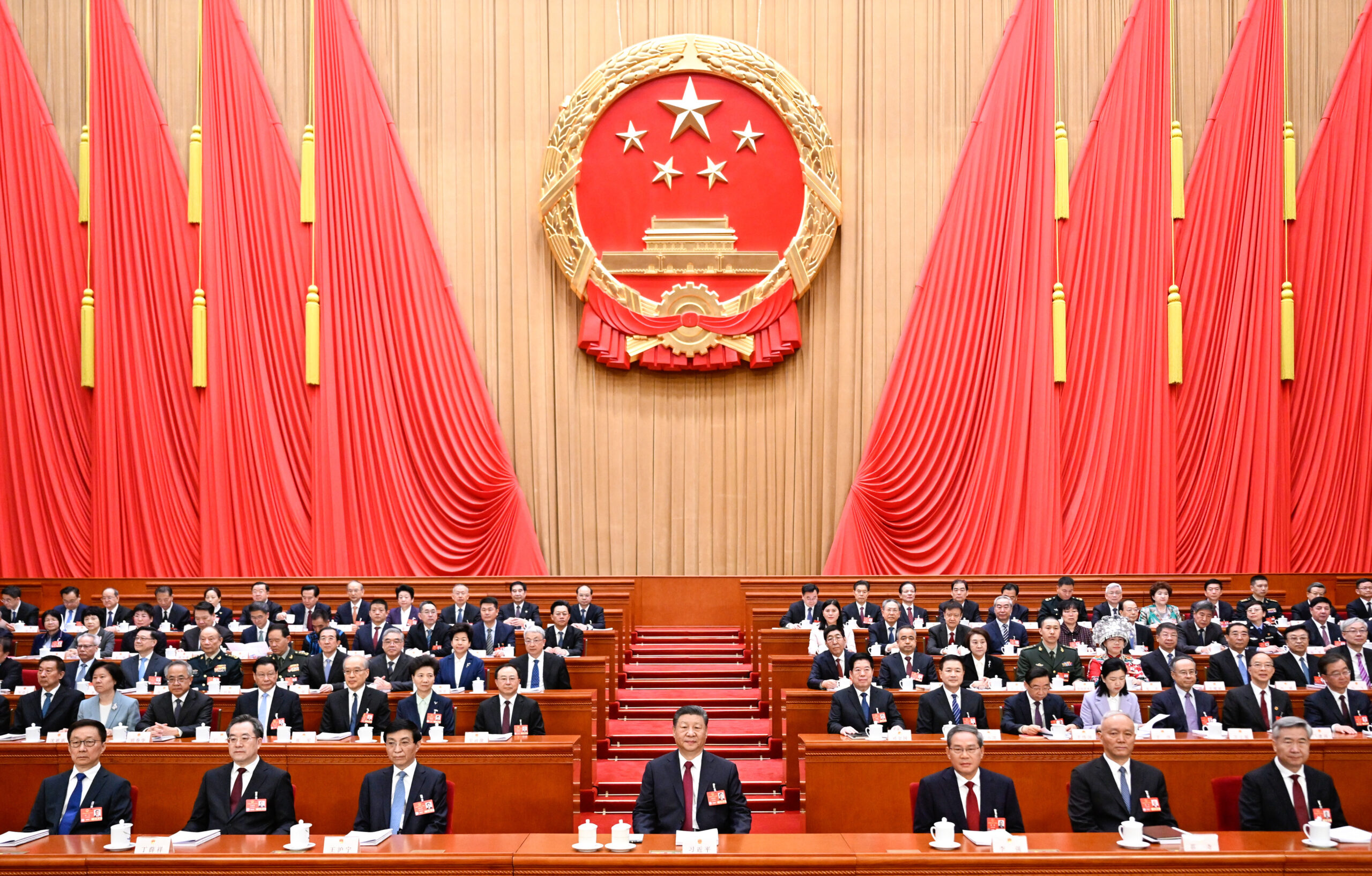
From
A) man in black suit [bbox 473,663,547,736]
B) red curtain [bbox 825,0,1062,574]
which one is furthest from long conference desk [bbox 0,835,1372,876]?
red curtain [bbox 825,0,1062,574]

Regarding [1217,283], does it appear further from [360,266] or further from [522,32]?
[360,266]

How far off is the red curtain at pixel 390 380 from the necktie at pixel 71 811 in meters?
5.53

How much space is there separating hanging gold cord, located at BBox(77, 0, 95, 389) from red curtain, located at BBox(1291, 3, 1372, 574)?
9999mm

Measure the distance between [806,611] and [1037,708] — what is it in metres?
2.56

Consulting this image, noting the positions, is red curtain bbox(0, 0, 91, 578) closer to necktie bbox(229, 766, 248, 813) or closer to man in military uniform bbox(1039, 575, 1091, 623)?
necktie bbox(229, 766, 248, 813)

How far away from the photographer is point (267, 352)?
10.1 metres

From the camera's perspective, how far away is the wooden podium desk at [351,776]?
4.86 metres

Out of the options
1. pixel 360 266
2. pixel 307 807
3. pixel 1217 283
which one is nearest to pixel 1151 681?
pixel 307 807

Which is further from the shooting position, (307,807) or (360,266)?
(360,266)

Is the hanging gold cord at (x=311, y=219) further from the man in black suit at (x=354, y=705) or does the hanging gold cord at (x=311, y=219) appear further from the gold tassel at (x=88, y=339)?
the man in black suit at (x=354, y=705)

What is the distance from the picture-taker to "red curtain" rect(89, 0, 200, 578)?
9.91 metres

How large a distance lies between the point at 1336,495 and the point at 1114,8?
14.8 feet

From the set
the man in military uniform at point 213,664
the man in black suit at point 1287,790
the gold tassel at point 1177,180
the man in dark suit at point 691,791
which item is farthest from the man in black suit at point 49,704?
the gold tassel at point 1177,180

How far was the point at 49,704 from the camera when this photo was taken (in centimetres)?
577
